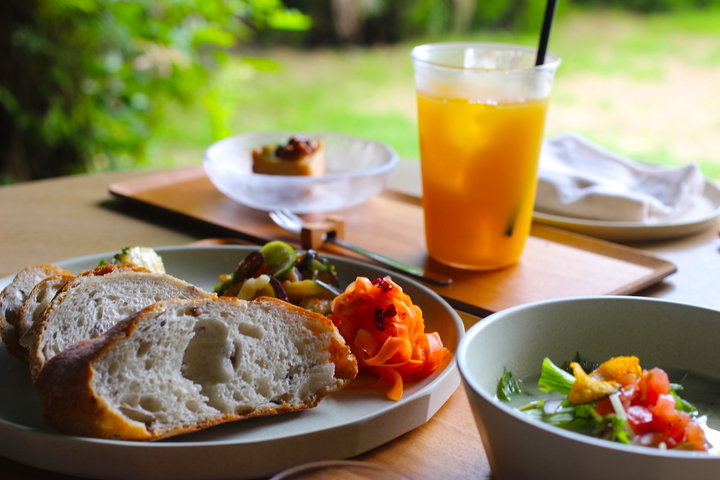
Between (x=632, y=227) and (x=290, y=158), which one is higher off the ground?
(x=290, y=158)

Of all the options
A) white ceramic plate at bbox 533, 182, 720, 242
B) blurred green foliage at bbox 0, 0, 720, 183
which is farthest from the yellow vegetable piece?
blurred green foliage at bbox 0, 0, 720, 183

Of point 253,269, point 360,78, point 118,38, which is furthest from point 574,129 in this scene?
point 253,269

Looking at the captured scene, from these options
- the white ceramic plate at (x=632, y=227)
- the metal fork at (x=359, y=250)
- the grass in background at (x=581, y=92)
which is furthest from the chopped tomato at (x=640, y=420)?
the grass in background at (x=581, y=92)

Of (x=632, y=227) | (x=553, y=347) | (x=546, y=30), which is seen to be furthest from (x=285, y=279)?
(x=632, y=227)

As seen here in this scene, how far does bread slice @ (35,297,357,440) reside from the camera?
3.15ft

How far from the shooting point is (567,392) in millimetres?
944

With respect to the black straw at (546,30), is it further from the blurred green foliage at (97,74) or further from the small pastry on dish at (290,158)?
the blurred green foliage at (97,74)

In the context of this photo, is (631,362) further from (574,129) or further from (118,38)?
(574,129)

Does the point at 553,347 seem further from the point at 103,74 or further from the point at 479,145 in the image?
the point at 103,74

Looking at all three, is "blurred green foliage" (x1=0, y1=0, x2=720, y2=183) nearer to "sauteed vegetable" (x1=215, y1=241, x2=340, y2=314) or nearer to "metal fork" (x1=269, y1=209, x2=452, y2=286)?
"metal fork" (x1=269, y1=209, x2=452, y2=286)

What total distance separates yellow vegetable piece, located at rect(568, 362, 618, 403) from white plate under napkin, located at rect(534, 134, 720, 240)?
117 cm

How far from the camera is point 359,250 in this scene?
1.78m

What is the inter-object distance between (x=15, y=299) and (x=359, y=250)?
73cm

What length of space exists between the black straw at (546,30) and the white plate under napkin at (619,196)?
547mm
